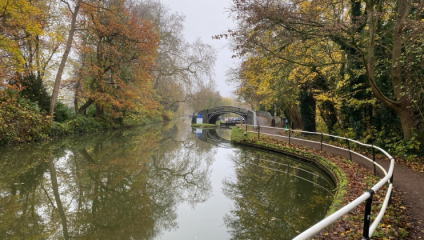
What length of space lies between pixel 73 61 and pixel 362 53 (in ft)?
61.2

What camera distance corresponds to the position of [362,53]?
6.11 metres

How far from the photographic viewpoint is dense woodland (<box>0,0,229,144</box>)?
1060 cm

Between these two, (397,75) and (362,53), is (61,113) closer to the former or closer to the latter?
(362,53)

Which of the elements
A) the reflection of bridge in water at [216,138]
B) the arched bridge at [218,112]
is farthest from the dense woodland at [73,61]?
the arched bridge at [218,112]

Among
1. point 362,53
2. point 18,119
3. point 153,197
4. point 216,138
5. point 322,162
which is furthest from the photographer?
point 216,138

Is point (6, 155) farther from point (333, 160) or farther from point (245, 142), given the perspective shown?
point (333, 160)

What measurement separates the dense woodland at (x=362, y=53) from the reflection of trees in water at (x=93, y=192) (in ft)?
15.5

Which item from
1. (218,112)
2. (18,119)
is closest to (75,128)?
(18,119)

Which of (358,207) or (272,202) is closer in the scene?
(358,207)

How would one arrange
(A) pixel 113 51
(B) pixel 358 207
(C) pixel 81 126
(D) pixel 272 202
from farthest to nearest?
1. (C) pixel 81 126
2. (A) pixel 113 51
3. (D) pixel 272 202
4. (B) pixel 358 207

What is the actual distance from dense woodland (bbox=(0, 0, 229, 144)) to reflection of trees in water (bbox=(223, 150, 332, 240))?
10.7 metres

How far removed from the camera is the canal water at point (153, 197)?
3.94 meters

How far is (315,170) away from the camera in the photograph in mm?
7887

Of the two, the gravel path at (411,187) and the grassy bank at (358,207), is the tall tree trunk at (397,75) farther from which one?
the grassy bank at (358,207)
